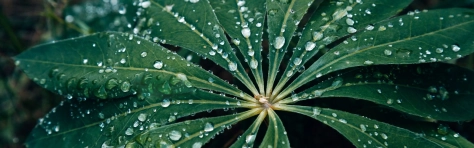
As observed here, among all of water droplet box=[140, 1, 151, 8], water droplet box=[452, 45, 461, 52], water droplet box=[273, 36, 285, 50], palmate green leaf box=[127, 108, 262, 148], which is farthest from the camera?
water droplet box=[140, 1, 151, 8]

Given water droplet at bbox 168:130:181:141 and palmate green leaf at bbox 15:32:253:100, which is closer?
water droplet at bbox 168:130:181:141

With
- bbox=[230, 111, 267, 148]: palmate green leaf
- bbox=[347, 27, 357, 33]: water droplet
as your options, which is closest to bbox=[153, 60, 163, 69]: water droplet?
bbox=[230, 111, 267, 148]: palmate green leaf

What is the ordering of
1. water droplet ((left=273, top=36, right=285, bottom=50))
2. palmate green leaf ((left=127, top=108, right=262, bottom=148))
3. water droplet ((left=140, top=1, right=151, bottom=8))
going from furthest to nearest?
water droplet ((left=140, top=1, right=151, bottom=8))
water droplet ((left=273, top=36, right=285, bottom=50))
palmate green leaf ((left=127, top=108, right=262, bottom=148))

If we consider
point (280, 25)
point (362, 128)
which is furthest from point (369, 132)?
point (280, 25)

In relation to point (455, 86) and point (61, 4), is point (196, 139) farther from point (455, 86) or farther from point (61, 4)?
point (61, 4)

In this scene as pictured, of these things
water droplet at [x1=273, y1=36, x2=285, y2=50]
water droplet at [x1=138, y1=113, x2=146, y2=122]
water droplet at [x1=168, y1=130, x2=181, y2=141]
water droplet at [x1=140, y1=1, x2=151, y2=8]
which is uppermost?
water droplet at [x1=140, y1=1, x2=151, y2=8]

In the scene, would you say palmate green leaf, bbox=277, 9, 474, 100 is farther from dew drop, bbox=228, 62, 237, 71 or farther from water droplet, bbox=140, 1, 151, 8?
water droplet, bbox=140, 1, 151, 8

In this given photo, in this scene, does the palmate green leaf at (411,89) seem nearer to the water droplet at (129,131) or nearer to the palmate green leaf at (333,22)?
the palmate green leaf at (333,22)
